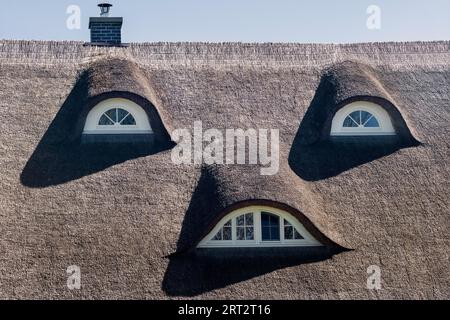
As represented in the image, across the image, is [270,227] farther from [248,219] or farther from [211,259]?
[211,259]

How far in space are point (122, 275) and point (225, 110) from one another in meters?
4.68

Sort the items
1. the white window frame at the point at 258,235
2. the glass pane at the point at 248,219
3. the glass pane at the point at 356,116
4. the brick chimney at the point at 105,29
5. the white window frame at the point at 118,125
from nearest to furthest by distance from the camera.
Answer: the white window frame at the point at 258,235
the glass pane at the point at 248,219
the white window frame at the point at 118,125
the glass pane at the point at 356,116
the brick chimney at the point at 105,29

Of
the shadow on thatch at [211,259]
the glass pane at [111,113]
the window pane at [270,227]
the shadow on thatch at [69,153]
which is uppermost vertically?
the glass pane at [111,113]

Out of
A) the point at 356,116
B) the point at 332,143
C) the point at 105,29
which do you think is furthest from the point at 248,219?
the point at 105,29

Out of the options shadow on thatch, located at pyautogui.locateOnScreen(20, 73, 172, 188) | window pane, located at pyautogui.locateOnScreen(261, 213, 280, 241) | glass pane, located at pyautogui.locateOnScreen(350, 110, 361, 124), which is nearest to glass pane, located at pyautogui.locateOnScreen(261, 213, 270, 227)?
window pane, located at pyautogui.locateOnScreen(261, 213, 280, 241)

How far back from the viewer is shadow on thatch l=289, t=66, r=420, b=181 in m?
15.0

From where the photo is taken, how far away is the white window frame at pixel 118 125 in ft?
50.5

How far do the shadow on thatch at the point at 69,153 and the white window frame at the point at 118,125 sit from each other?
0.74 ft

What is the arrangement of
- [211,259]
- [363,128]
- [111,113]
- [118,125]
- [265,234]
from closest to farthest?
[211,259] → [265,234] → [118,125] → [111,113] → [363,128]

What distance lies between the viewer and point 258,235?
13500 mm

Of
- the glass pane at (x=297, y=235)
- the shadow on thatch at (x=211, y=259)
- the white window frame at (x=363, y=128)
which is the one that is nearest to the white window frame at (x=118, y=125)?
the shadow on thatch at (x=211, y=259)

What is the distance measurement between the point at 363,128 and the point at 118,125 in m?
4.84

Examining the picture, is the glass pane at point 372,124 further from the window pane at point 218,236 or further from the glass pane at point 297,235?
the window pane at point 218,236
